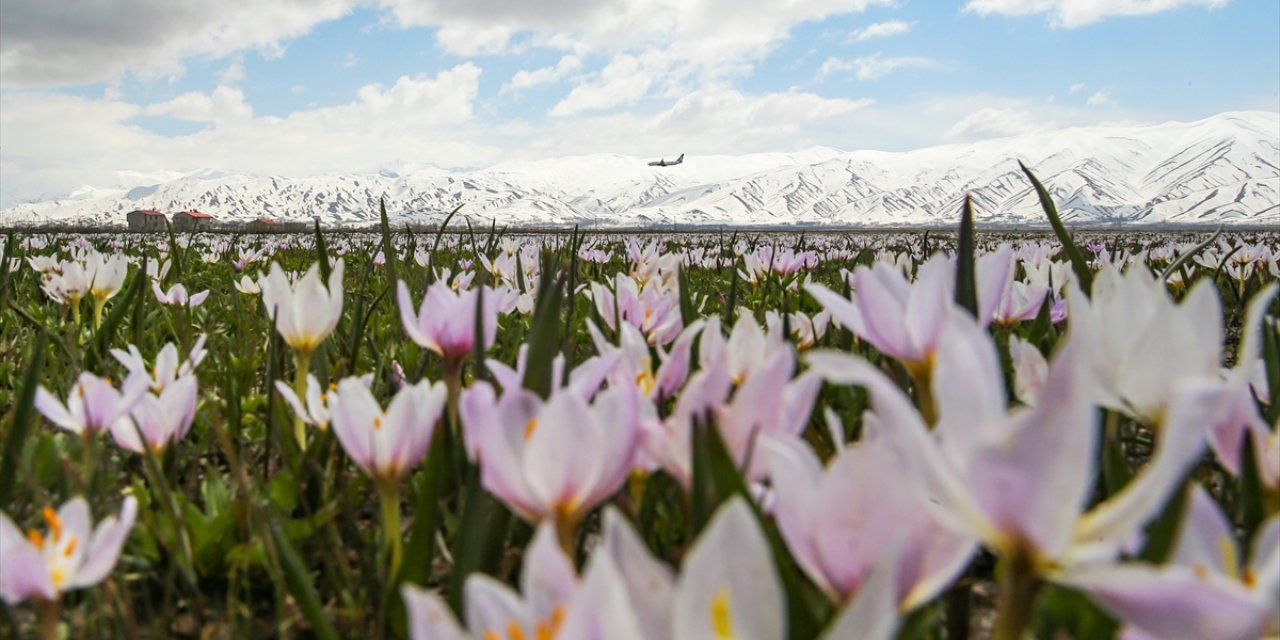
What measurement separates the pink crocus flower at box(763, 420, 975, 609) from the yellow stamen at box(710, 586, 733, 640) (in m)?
0.11

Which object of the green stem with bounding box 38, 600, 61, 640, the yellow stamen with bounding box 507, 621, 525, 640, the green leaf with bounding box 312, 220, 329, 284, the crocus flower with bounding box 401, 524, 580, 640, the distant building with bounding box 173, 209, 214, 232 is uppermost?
the green leaf with bounding box 312, 220, 329, 284

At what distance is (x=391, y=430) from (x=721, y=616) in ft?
1.77

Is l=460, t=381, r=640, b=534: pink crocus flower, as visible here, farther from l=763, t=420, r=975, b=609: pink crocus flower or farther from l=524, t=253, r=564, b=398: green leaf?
l=524, t=253, r=564, b=398: green leaf

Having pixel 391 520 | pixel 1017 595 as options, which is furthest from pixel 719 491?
pixel 391 520

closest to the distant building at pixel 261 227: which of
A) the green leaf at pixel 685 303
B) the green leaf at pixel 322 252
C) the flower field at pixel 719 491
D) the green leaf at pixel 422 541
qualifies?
the green leaf at pixel 322 252

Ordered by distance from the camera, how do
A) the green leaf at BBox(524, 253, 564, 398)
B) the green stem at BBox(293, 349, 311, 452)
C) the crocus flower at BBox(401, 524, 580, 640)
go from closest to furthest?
the crocus flower at BBox(401, 524, 580, 640), the green leaf at BBox(524, 253, 564, 398), the green stem at BBox(293, 349, 311, 452)

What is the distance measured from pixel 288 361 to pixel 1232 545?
2404 millimetres

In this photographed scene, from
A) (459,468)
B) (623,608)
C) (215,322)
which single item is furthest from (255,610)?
(215,322)

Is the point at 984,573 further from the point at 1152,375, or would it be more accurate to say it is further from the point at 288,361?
the point at 288,361

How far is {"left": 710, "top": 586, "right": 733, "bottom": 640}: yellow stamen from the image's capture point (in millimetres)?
549

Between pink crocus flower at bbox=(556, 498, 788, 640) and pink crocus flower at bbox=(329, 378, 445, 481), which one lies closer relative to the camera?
pink crocus flower at bbox=(556, 498, 788, 640)

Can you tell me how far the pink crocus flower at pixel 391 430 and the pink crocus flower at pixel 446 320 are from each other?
0.34m

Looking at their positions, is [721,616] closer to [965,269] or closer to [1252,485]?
[1252,485]

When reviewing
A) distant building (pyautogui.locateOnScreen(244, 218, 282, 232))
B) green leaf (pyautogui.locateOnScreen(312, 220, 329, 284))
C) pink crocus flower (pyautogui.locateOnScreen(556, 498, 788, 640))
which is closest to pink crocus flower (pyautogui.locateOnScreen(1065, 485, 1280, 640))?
pink crocus flower (pyautogui.locateOnScreen(556, 498, 788, 640))
